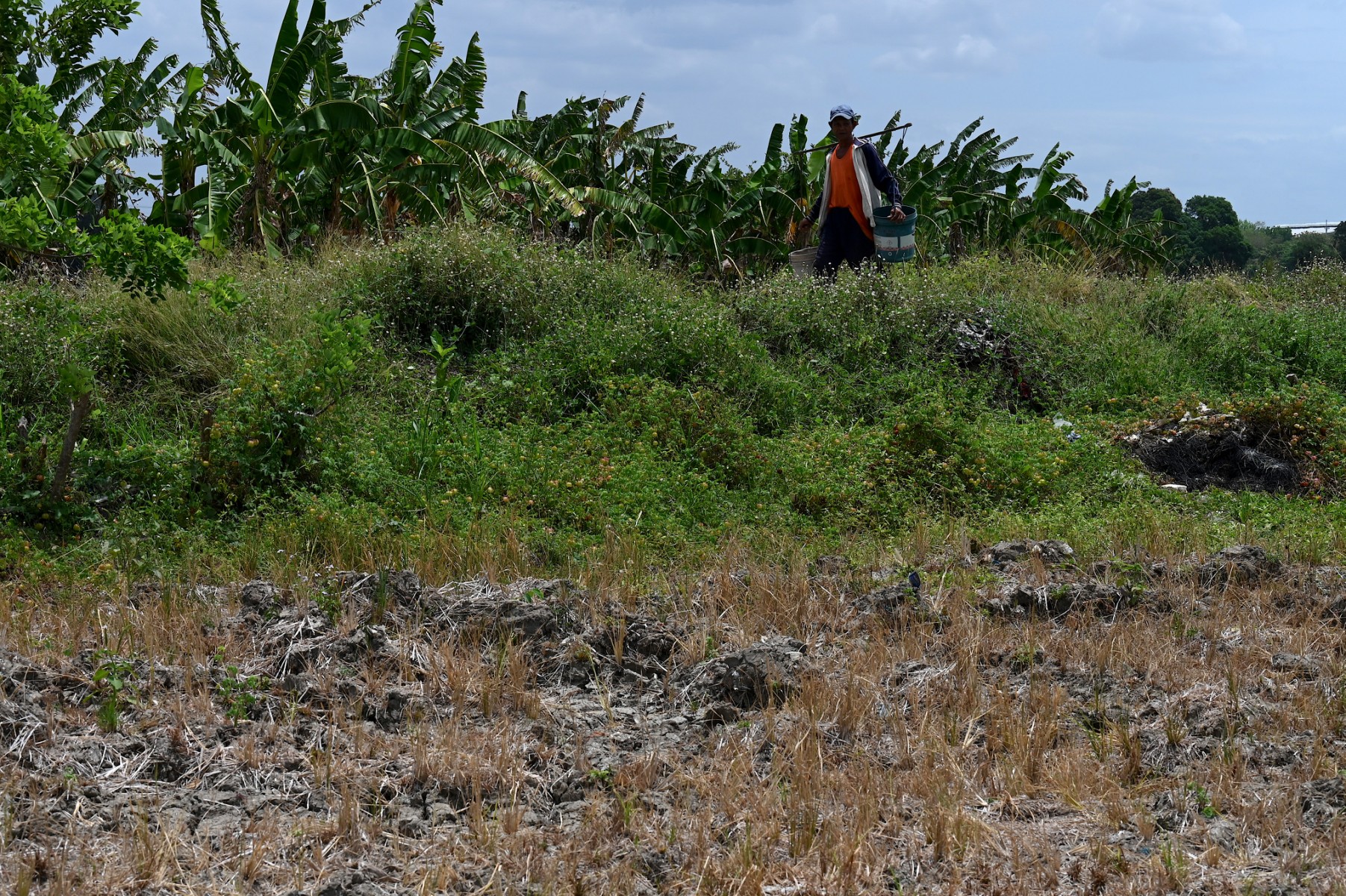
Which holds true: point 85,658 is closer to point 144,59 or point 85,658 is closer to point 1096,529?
point 1096,529

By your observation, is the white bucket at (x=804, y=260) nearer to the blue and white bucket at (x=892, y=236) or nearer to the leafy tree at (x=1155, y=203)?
the blue and white bucket at (x=892, y=236)

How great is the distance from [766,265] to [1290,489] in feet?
40.0

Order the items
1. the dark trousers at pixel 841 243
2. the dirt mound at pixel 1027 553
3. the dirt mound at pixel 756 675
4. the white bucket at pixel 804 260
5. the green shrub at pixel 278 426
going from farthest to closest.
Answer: the white bucket at pixel 804 260 < the dark trousers at pixel 841 243 < the green shrub at pixel 278 426 < the dirt mound at pixel 1027 553 < the dirt mound at pixel 756 675

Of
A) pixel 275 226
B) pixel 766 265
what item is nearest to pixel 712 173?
pixel 766 265

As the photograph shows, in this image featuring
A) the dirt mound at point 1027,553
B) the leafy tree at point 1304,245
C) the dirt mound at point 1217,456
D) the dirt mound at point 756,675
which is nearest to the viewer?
the dirt mound at point 756,675

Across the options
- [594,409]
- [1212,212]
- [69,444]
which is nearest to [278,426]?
[69,444]

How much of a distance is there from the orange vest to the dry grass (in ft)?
22.3

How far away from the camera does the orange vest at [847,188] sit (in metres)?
11.2

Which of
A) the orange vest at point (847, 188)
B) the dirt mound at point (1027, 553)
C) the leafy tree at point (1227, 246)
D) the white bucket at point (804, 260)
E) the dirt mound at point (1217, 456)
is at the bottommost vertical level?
the dirt mound at point (1027, 553)

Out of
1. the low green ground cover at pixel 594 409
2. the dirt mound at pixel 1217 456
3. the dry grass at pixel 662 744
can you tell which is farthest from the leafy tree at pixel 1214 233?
the dry grass at pixel 662 744

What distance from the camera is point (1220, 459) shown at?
28.0ft

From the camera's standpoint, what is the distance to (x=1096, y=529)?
249 inches

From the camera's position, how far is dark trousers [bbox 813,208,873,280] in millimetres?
11586

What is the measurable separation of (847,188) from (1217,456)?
14.6 ft
